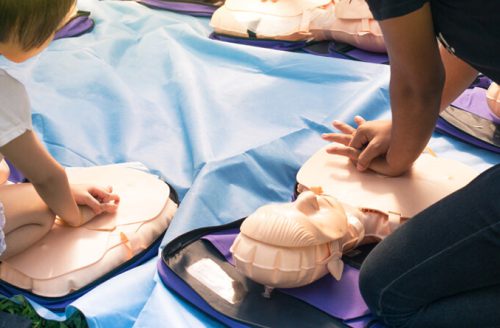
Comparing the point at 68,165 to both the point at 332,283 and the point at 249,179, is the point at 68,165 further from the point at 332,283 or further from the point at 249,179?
the point at 332,283

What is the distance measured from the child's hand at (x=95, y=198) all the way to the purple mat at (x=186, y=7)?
1024 mm

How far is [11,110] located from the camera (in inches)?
36.2

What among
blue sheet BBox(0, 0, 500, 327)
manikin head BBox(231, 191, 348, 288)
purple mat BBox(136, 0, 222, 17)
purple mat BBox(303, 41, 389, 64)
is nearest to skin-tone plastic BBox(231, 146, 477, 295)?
manikin head BBox(231, 191, 348, 288)

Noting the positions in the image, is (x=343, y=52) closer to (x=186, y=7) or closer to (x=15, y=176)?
(x=186, y=7)

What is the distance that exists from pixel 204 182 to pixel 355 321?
408mm

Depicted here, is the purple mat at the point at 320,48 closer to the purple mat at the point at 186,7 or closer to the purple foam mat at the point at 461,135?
the purple mat at the point at 186,7

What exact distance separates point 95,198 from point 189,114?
0.39 metres

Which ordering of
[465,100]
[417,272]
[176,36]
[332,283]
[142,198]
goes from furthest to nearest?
[176,36] < [465,100] < [142,198] < [332,283] < [417,272]

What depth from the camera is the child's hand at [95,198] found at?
1.09m

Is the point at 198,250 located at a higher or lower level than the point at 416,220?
lower

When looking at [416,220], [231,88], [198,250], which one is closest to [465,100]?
[231,88]

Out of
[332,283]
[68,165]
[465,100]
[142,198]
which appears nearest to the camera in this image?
[332,283]

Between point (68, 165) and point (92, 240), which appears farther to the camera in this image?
point (68, 165)

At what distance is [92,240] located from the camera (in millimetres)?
1063
